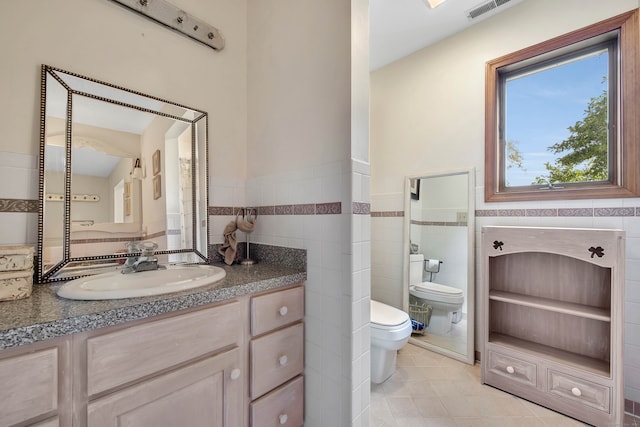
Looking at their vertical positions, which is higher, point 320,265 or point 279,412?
point 320,265

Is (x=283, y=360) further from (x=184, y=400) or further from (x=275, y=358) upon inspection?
(x=184, y=400)

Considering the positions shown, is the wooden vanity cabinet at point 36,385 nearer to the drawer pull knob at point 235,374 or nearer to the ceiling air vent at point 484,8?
the drawer pull knob at point 235,374

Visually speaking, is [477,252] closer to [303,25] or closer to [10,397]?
[303,25]

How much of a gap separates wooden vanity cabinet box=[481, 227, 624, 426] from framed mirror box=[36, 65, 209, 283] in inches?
77.3

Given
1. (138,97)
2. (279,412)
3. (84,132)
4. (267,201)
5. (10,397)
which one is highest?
(138,97)

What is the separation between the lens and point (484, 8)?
193 cm

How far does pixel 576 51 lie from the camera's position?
5.80 feet

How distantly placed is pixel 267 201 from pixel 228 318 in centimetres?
71

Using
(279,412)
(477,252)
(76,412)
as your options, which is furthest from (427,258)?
(76,412)

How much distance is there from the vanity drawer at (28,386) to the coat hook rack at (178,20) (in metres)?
1.48

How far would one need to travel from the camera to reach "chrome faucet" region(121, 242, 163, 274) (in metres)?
1.15

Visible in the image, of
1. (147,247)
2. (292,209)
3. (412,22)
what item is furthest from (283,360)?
(412,22)

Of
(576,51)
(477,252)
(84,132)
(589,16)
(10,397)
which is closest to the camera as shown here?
(10,397)

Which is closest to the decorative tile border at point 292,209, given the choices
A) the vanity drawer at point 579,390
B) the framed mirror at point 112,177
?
the framed mirror at point 112,177
